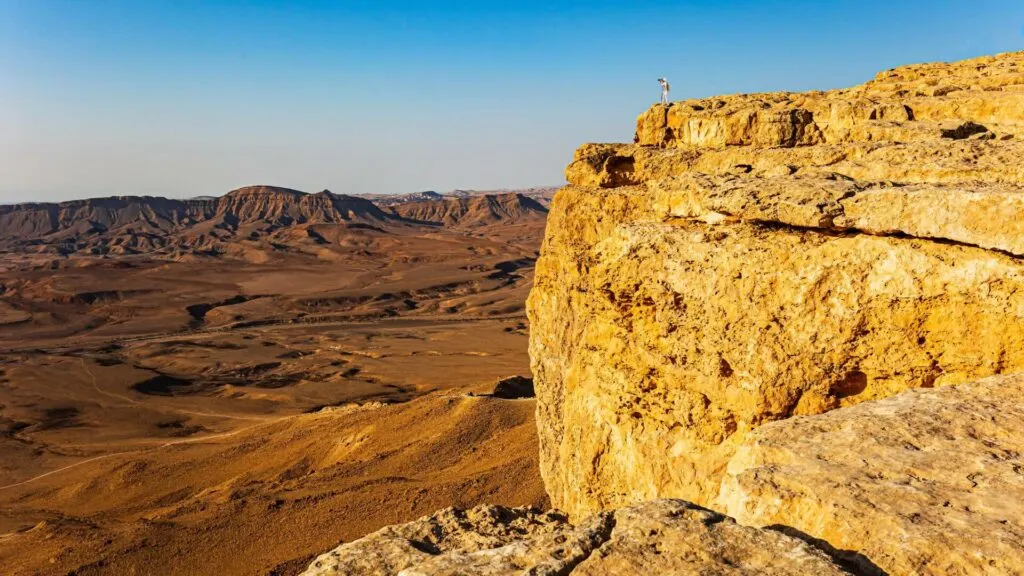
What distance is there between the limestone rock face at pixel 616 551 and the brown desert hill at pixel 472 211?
546ft

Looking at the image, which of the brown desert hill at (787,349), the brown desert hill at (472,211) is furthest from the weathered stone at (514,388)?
the brown desert hill at (472,211)

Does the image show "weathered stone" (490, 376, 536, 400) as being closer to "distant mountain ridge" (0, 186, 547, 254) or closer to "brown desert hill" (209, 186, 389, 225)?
"distant mountain ridge" (0, 186, 547, 254)

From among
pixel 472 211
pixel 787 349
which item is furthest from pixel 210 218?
pixel 787 349

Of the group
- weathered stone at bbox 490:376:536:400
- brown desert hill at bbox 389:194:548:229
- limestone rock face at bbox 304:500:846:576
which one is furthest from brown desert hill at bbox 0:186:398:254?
limestone rock face at bbox 304:500:846:576

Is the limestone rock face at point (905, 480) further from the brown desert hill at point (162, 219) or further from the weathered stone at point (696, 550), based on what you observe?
the brown desert hill at point (162, 219)

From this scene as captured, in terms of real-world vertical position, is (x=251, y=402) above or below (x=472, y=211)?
below

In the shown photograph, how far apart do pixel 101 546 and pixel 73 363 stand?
38.1 metres

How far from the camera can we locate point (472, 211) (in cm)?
18212

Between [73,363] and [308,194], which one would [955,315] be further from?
[308,194]

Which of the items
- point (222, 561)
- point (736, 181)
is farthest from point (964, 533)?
point (222, 561)

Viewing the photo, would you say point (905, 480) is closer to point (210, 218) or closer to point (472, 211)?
point (210, 218)

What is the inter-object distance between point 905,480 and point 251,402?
36010 mm

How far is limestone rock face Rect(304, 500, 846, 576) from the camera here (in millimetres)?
3785

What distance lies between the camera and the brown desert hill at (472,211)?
175125 millimetres
